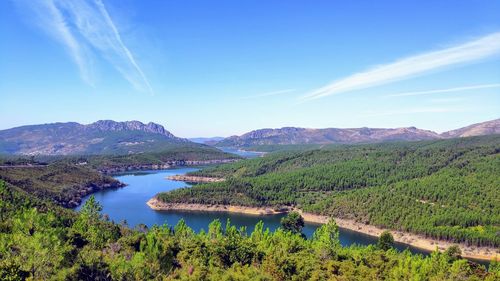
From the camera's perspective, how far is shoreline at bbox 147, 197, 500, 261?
9062 cm

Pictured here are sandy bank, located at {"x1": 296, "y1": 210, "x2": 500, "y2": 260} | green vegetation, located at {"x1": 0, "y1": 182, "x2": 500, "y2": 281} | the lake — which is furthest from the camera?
the lake

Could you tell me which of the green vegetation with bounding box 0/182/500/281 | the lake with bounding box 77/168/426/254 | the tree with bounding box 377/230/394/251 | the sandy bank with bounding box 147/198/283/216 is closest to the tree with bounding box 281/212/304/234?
the lake with bounding box 77/168/426/254

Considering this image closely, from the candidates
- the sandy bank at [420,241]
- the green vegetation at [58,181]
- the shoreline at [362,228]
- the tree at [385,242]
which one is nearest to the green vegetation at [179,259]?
the tree at [385,242]

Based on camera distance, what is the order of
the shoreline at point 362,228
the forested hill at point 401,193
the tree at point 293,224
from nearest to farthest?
the shoreline at point 362,228 < the tree at point 293,224 < the forested hill at point 401,193

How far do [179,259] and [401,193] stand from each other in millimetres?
92634

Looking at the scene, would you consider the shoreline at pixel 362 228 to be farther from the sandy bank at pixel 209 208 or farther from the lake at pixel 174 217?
the lake at pixel 174 217

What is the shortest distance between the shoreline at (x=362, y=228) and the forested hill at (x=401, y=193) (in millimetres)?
1932

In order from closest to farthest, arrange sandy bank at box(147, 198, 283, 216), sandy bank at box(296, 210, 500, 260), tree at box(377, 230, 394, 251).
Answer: tree at box(377, 230, 394, 251) < sandy bank at box(296, 210, 500, 260) < sandy bank at box(147, 198, 283, 216)

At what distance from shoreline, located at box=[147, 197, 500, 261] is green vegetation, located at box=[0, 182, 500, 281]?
20.8 metres

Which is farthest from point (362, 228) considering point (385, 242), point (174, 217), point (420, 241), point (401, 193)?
point (174, 217)

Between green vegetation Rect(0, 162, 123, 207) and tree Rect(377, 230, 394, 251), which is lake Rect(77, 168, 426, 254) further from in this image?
tree Rect(377, 230, 394, 251)

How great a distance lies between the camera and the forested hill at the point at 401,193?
103 m

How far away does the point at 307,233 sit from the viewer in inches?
4218

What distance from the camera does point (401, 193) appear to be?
127250mm
